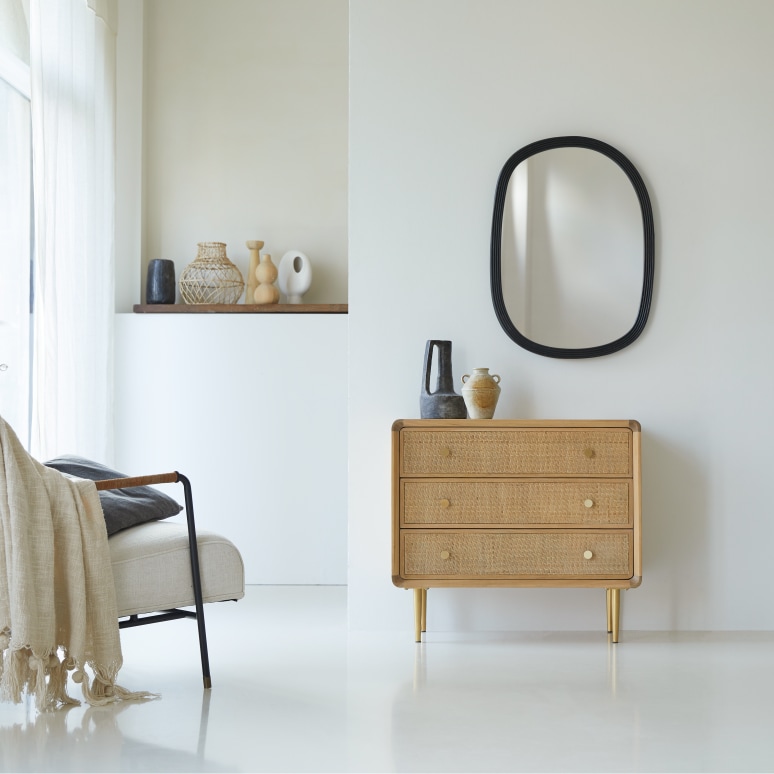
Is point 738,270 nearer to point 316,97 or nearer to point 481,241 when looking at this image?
point 481,241

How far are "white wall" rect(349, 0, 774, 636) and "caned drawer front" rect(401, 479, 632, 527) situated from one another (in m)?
0.31

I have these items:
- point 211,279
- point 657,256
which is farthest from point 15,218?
point 657,256

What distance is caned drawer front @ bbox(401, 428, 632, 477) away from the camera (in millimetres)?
3238

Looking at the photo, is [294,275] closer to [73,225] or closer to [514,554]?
[73,225]

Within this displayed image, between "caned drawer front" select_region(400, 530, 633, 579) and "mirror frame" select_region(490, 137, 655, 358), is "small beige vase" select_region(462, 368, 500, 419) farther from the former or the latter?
"caned drawer front" select_region(400, 530, 633, 579)

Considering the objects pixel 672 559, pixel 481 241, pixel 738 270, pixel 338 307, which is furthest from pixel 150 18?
pixel 672 559

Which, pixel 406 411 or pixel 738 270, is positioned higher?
pixel 738 270

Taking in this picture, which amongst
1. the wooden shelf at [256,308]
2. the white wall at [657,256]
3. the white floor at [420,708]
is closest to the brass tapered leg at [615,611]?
the white floor at [420,708]

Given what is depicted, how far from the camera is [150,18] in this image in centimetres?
484

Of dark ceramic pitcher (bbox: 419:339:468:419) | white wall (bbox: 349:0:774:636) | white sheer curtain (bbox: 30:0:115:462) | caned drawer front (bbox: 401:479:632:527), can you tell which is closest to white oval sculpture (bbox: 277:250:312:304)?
white sheer curtain (bbox: 30:0:115:462)

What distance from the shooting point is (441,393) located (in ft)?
11.0

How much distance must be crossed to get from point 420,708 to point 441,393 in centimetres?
117

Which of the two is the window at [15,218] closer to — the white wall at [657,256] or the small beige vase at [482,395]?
the white wall at [657,256]

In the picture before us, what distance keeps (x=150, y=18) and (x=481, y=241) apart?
2411mm
